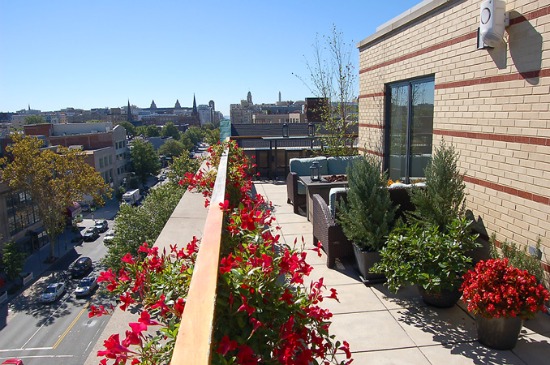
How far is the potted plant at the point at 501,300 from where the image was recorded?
3494 mm

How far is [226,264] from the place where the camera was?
2.06 meters

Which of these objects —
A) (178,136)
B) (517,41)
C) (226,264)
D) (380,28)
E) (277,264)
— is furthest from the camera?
Answer: (178,136)

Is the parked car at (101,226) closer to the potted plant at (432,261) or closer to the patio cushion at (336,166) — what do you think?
the patio cushion at (336,166)

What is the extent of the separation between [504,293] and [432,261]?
872 mm


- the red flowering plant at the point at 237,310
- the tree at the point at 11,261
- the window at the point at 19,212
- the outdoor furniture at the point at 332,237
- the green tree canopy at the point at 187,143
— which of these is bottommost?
the tree at the point at 11,261

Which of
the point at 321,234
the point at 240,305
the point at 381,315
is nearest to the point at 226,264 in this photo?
the point at 240,305

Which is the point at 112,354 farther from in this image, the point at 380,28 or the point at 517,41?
the point at 380,28

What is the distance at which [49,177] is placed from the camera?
31.2 metres

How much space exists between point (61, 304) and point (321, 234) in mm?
27778

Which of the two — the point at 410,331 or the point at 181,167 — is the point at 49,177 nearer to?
the point at 181,167

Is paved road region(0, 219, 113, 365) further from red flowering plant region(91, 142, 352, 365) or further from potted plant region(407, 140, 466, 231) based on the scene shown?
red flowering plant region(91, 142, 352, 365)

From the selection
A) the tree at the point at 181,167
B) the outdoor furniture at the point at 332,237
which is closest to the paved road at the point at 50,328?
the tree at the point at 181,167

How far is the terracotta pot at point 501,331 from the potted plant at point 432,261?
579 mm

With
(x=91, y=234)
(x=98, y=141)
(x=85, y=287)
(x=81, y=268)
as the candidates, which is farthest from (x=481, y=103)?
(x=98, y=141)
